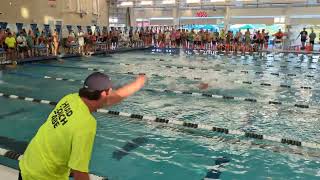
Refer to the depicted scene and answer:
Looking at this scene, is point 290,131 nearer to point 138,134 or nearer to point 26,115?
point 138,134

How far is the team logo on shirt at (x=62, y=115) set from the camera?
1896 millimetres

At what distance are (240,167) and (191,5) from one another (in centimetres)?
2729

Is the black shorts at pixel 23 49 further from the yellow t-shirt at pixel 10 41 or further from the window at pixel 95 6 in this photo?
the window at pixel 95 6

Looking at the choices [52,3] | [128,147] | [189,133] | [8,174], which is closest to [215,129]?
[189,133]

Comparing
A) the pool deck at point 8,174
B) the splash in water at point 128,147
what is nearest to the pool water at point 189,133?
the splash in water at point 128,147

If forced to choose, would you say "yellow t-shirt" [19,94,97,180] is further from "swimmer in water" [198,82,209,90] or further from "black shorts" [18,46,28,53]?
"black shorts" [18,46,28,53]

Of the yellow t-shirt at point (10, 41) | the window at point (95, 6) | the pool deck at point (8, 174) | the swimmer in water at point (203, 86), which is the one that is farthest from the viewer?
the window at point (95, 6)

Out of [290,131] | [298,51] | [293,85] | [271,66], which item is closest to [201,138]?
[290,131]

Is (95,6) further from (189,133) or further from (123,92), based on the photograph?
(123,92)

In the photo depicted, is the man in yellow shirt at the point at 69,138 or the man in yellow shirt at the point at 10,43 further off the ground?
the man in yellow shirt at the point at 10,43

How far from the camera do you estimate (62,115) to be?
193cm

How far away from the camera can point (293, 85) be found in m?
10.8

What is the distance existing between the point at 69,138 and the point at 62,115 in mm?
152

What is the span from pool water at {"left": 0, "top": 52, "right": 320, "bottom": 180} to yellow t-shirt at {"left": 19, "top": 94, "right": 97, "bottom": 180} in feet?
7.68
